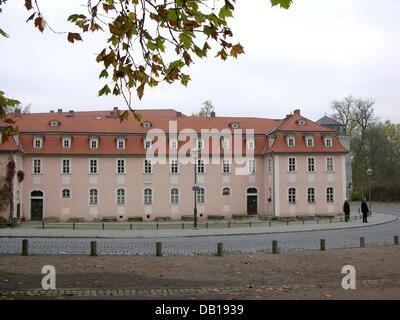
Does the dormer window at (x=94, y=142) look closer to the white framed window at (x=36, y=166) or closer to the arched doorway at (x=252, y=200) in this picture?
the white framed window at (x=36, y=166)

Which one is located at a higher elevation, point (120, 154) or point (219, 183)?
point (120, 154)

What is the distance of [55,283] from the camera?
10.1m

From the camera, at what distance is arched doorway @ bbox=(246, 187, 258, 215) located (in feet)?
135

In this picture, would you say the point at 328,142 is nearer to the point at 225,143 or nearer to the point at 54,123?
the point at 225,143

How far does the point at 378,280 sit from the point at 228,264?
4510 millimetres

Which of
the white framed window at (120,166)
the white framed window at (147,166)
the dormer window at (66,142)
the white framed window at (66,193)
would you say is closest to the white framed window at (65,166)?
the dormer window at (66,142)

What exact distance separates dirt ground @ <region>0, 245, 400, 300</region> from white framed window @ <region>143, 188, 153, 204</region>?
80.7ft

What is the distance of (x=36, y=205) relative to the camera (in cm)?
3809

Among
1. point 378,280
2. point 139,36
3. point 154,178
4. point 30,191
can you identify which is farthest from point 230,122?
point 139,36

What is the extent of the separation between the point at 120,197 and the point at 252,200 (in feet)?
42.0

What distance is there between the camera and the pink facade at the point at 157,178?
3841cm

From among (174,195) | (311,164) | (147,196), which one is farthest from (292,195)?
(147,196)

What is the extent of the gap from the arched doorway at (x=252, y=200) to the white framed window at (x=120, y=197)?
39.3 ft
